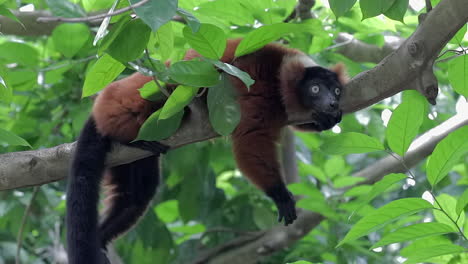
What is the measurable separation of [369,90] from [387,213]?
885 mm

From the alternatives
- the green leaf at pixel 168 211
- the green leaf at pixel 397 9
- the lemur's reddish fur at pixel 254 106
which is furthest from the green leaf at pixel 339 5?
the green leaf at pixel 168 211

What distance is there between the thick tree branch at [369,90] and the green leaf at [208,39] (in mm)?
767

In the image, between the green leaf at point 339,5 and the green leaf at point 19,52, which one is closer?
the green leaf at point 339,5

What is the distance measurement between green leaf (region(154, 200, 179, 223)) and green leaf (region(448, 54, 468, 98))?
12.4 ft

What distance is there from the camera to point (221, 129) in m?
2.71

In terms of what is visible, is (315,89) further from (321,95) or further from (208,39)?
(208,39)

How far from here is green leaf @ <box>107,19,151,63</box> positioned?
2252 millimetres

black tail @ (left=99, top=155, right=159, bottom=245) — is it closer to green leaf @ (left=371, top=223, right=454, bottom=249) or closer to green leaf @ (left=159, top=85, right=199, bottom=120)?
green leaf @ (left=159, top=85, right=199, bottom=120)

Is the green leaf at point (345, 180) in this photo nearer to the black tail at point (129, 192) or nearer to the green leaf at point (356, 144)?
the black tail at point (129, 192)

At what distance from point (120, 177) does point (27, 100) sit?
1.03 meters

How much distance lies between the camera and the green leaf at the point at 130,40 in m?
2.25

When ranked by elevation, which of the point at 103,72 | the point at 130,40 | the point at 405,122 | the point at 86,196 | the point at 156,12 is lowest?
the point at 86,196

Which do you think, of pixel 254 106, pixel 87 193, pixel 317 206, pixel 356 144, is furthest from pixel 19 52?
pixel 356 144

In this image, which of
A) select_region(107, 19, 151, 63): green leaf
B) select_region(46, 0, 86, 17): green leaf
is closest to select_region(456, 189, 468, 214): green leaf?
select_region(107, 19, 151, 63): green leaf
